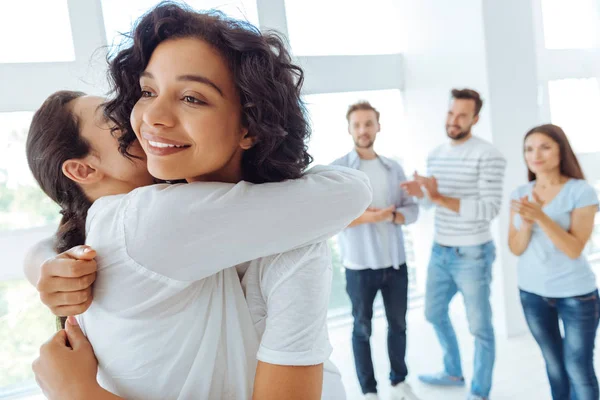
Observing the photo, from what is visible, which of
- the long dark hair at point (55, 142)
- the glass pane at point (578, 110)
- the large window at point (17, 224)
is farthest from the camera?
the glass pane at point (578, 110)

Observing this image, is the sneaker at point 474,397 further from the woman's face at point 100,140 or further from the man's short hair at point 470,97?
the woman's face at point 100,140

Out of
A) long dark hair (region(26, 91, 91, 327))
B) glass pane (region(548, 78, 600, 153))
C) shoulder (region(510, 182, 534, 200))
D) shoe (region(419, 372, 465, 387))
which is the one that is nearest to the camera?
long dark hair (region(26, 91, 91, 327))

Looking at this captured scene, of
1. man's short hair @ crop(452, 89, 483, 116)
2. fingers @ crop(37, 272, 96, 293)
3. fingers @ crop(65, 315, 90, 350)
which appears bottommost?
fingers @ crop(65, 315, 90, 350)

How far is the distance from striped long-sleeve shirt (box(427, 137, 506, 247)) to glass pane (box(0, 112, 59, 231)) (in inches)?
99.3

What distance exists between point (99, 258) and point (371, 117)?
2703 mm

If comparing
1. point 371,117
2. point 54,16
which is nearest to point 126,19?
point 54,16

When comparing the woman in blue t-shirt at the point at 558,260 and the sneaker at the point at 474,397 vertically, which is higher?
Result: the woman in blue t-shirt at the point at 558,260

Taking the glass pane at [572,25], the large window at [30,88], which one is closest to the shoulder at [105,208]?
the large window at [30,88]

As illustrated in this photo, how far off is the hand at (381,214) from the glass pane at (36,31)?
2.11 m

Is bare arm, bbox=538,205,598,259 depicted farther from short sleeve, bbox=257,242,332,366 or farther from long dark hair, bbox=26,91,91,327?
long dark hair, bbox=26,91,91,327

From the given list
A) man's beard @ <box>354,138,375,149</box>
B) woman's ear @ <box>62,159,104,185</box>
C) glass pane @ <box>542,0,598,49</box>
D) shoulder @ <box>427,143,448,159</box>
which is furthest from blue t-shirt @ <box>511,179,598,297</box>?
glass pane @ <box>542,0,598,49</box>

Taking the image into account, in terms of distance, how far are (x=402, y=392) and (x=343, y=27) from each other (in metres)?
2.91

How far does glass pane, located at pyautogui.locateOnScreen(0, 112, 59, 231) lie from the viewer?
10.4ft

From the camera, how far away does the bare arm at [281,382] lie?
0.76m
